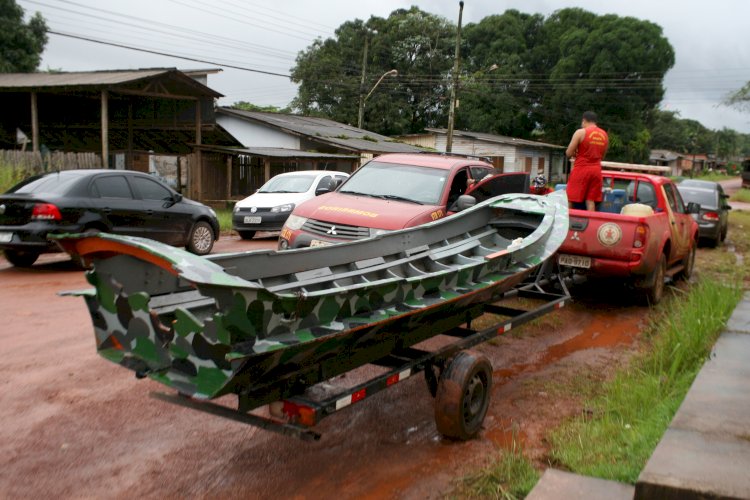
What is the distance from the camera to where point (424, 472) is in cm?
430

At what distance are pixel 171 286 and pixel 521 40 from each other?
56373 mm

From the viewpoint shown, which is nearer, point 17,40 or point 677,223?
point 677,223

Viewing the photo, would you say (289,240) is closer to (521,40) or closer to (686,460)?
(686,460)

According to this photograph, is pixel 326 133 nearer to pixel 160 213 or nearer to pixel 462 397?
pixel 160 213

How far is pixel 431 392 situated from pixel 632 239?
439cm

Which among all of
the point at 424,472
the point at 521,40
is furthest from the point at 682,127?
the point at 424,472

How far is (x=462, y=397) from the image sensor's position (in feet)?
15.0

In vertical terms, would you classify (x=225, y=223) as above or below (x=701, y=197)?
below

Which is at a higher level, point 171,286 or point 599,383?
point 171,286

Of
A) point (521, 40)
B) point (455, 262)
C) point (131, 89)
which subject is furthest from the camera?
point (521, 40)

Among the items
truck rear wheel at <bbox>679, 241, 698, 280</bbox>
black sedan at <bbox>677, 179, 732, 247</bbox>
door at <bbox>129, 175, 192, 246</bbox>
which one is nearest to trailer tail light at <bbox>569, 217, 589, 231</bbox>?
truck rear wheel at <bbox>679, 241, 698, 280</bbox>

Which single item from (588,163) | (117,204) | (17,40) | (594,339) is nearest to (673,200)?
(588,163)

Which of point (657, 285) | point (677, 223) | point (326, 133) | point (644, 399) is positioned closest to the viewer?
point (644, 399)

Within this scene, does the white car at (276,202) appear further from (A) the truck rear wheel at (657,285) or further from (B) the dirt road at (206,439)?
(B) the dirt road at (206,439)
